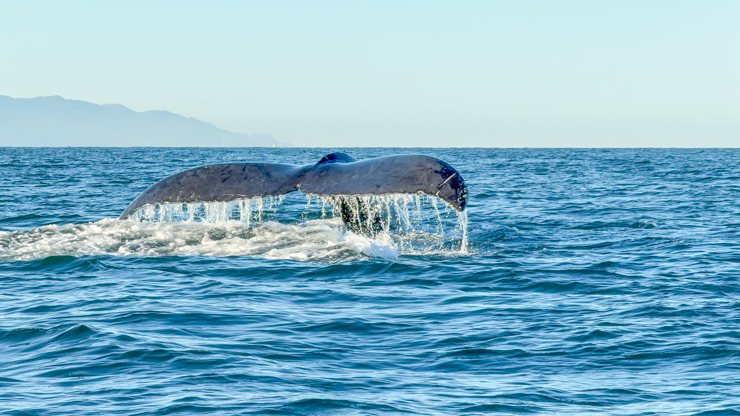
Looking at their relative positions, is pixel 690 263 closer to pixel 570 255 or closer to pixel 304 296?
pixel 570 255

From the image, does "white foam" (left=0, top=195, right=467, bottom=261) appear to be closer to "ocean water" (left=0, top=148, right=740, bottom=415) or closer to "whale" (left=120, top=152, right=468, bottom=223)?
"ocean water" (left=0, top=148, right=740, bottom=415)

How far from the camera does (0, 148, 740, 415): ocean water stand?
5.96m

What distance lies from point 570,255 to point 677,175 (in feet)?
80.2

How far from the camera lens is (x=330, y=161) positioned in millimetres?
9969

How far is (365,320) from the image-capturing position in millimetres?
8102

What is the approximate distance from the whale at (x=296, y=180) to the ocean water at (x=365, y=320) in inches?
38.1

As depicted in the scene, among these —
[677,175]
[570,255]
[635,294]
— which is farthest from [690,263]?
[677,175]

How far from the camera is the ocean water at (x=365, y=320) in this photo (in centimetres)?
596

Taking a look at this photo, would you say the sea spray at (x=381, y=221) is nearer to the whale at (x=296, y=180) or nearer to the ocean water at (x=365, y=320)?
the ocean water at (x=365, y=320)

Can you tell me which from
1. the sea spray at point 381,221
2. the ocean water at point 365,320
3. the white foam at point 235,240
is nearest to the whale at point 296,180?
the sea spray at point 381,221

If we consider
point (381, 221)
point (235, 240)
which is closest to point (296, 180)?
point (381, 221)

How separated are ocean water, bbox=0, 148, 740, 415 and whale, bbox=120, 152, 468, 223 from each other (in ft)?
3.18

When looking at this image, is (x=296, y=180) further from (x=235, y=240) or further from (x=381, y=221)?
(x=235, y=240)

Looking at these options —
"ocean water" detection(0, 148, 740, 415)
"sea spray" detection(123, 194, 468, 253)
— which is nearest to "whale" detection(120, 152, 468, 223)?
"sea spray" detection(123, 194, 468, 253)
